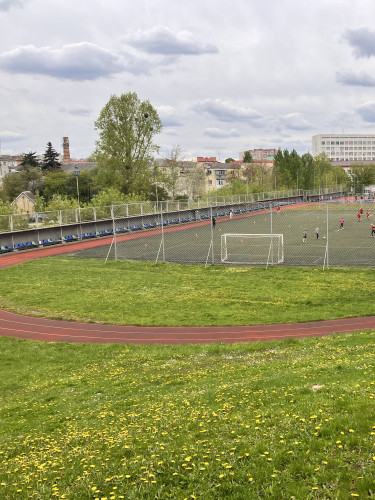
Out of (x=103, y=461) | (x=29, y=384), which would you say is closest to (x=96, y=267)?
(x=29, y=384)

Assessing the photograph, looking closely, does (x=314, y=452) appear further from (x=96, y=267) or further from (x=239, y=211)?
(x=239, y=211)

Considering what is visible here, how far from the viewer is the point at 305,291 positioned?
88.7ft

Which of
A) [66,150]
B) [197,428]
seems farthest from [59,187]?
[197,428]

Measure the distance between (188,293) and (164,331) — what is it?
6.96 metres

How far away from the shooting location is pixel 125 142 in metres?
77.6

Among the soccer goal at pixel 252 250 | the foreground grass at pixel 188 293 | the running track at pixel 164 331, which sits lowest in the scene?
the running track at pixel 164 331

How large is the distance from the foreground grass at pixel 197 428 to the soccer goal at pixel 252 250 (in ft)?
66.5

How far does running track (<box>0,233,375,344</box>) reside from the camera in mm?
19969

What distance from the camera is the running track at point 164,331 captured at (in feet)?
65.5

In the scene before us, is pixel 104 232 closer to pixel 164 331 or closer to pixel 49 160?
pixel 164 331

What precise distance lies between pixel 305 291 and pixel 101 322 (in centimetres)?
1192

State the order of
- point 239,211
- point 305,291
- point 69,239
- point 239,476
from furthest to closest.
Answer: point 239,211 < point 69,239 < point 305,291 < point 239,476

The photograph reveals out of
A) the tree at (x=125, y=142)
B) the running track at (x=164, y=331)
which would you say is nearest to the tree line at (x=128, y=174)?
the tree at (x=125, y=142)

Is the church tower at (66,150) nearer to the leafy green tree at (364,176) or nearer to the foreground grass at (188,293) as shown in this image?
the leafy green tree at (364,176)
